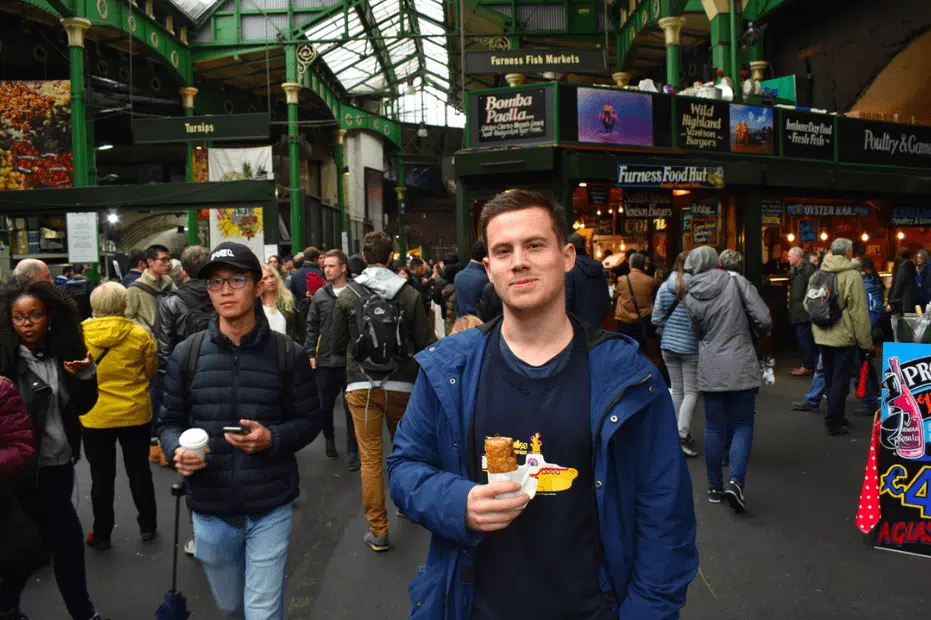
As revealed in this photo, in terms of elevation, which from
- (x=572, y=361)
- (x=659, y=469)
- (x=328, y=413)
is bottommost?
(x=328, y=413)

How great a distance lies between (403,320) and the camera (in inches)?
215

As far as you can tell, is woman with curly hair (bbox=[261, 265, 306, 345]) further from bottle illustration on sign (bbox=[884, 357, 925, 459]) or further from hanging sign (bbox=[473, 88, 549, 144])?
hanging sign (bbox=[473, 88, 549, 144])

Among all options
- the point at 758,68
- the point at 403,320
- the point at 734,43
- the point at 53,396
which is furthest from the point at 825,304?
the point at 758,68

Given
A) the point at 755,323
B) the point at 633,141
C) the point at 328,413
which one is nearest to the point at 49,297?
the point at 328,413

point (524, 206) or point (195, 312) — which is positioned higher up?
point (524, 206)

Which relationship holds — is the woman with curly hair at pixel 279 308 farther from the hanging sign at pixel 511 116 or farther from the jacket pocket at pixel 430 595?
the hanging sign at pixel 511 116

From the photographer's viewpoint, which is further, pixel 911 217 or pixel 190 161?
pixel 190 161

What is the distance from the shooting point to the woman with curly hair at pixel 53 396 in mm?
3680

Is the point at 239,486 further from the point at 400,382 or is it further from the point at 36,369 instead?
the point at 400,382

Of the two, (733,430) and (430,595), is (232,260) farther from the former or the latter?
(733,430)

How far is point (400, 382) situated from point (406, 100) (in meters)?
40.4

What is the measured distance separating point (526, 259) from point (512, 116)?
39.7ft

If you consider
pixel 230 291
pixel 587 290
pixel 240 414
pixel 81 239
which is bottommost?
pixel 240 414

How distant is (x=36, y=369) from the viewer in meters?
3.79
